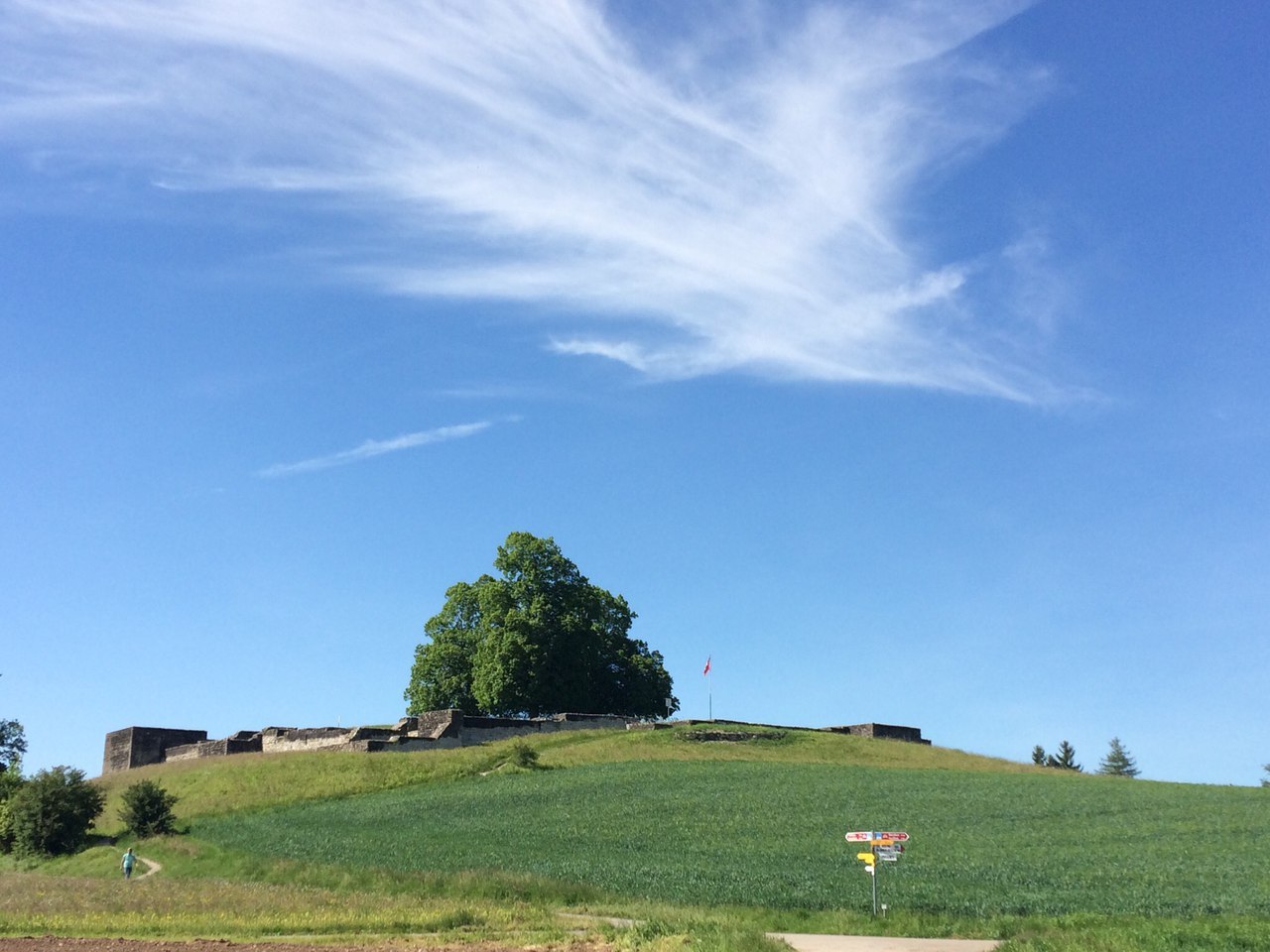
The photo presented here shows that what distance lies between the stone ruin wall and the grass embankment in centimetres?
309

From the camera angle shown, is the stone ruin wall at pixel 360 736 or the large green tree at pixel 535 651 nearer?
the stone ruin wall at pixel 360 736

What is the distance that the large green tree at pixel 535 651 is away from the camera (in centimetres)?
6738

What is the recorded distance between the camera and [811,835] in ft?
116

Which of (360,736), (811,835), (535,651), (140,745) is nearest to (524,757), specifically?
(360,736)

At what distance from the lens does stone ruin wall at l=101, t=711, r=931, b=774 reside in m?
58.5

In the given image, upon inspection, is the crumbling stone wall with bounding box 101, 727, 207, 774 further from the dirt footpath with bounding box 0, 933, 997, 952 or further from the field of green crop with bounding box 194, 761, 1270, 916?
the dirt footpath with bounding box 0, 933, 997, 952

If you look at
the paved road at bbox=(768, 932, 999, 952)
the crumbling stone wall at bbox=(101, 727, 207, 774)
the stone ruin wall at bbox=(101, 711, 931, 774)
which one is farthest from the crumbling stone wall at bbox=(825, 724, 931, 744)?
the paved road at bbox=(768, 932, 999, 952)

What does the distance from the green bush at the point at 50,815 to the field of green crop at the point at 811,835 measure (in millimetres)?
4122

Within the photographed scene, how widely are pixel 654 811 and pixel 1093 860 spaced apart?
15215 millimetres

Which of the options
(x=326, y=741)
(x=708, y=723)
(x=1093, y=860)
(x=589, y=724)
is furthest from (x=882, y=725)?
(x=1093, y=860)

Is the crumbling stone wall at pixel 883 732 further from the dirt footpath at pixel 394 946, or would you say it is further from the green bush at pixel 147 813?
the dirt footpath at pixel 394 946

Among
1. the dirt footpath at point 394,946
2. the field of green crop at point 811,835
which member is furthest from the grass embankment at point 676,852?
the dirt footpath at point 394,946

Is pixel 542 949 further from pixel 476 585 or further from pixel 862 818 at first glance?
pixel 476 585

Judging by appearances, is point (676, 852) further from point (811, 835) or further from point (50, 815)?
→ point (50, 815)
